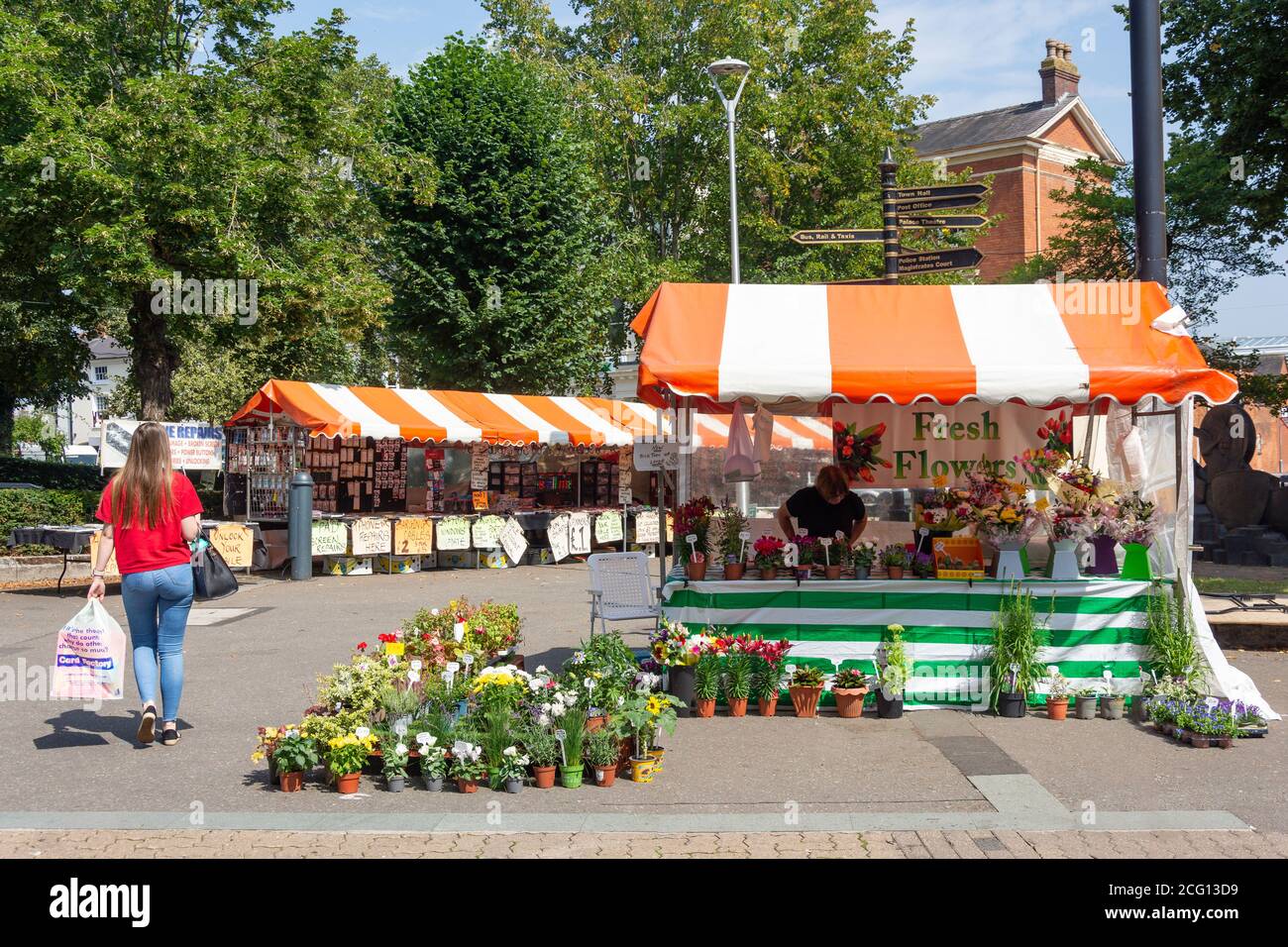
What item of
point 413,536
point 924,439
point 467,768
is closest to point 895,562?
point 924,439

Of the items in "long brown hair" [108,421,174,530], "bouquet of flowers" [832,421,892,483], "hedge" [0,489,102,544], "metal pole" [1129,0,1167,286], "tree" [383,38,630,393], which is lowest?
"hedge" [0,489,102,544]

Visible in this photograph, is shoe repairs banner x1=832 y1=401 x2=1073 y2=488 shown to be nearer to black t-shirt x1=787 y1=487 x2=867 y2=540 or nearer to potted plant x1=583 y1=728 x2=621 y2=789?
black t-shirt x1=787 y1=487 x2=867 y2=540

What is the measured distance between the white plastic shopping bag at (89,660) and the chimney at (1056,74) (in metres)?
45.5

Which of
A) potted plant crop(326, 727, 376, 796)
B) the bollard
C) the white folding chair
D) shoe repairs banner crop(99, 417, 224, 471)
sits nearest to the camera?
potted plant crop(326, 727, 376, 796)

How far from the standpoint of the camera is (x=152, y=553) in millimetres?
7027

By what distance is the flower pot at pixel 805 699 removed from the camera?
8.09 metres

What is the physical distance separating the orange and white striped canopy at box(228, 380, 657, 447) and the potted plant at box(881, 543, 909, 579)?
11333 mm

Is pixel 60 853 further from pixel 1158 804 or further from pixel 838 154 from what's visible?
pixel 838 154

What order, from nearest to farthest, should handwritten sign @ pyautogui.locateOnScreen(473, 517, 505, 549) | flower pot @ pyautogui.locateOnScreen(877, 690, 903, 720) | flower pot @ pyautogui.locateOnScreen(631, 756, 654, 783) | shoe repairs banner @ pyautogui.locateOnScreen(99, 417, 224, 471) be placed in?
flower pot @ pyautogui.locateOnScreen(631, 756, 654, 783) → flower pot @ pyautogui.locateOnScreen(877, 690, 903, 720) → shoe repairs banner @ pyautogui.locateOnScreen(99, 417, 224, 471) → handwritten sign @ pyautogui.locateOnScreen(473, 517, 505, 549)

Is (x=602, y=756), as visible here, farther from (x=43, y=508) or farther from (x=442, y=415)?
(x=43, y=508)

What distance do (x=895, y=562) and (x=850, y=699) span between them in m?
1.12

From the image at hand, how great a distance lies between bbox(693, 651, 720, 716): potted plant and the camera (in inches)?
315

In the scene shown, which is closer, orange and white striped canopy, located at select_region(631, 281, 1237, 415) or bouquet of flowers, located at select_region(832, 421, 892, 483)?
orange and white striped canopy, located at select_region(631, 281, 1237, 415)

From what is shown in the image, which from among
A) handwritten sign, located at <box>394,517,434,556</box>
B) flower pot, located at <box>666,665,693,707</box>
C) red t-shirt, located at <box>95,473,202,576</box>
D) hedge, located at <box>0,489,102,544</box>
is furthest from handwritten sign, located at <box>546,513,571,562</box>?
red t-shirt, located at <box>95,473,202,576</box>
